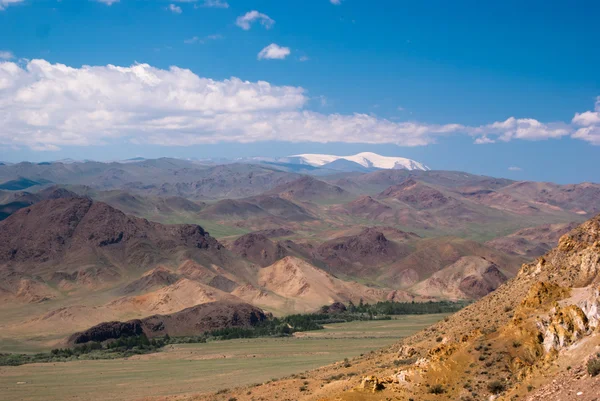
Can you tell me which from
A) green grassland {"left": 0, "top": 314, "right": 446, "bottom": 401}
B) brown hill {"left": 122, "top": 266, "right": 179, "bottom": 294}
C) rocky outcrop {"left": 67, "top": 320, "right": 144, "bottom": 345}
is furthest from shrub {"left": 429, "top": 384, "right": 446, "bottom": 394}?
brown hill {"left": 122, "top": 266, "right": 179, "bottom": 294}

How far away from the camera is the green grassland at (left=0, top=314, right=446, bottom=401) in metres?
64.7

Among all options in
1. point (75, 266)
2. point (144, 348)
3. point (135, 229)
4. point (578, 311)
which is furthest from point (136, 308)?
point (578, 311)

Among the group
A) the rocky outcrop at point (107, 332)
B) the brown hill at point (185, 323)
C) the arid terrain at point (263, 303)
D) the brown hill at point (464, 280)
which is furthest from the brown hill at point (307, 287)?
the rocky outcrop at point (107, 332)

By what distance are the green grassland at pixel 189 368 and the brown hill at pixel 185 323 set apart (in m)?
13.7

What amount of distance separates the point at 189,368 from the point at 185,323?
42.7 metres

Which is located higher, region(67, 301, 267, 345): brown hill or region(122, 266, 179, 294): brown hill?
region(122, 266, 179, 294): brown hill

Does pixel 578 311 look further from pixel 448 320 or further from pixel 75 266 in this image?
pixel 75 266

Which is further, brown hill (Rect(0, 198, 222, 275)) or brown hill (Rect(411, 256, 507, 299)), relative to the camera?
brown hill (Rect(0, 198, 222, 275))

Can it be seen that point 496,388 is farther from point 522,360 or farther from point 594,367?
point 594,367

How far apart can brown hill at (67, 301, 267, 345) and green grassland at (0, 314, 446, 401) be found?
13.7m

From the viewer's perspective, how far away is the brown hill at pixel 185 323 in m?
110

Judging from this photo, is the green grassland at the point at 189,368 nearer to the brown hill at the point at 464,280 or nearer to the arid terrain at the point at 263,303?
the arid terrain at the point at 263,303

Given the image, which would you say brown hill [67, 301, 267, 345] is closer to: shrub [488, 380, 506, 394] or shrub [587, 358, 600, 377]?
shrub [488, 380, 506, 394]

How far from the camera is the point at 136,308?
136125 mm
